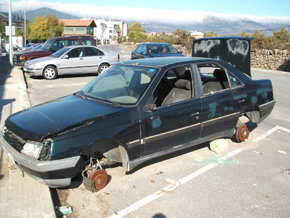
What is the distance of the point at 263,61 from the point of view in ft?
83.8

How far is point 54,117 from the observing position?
373cm

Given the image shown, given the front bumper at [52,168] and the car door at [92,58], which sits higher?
the car door at [92,58]

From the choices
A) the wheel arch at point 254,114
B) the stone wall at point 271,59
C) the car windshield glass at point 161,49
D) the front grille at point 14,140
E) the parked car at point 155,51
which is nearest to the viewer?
the front grille at point 14,140

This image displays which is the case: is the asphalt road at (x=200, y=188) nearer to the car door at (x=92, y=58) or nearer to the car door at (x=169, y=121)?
the car door at (x=169, y=121)

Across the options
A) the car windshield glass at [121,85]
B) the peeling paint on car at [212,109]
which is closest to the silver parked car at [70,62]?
the car windshield glass at [121,85]

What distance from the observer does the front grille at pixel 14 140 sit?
350cm

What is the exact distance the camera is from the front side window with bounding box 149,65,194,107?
4.62m

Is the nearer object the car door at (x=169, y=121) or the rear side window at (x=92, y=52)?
the car door at (x=169, y=121)

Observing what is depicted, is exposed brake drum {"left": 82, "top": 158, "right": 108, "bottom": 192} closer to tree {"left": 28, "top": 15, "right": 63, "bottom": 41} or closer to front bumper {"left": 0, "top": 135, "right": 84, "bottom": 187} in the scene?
front bumper {"left": 0, "top": 135, "right": 84, "bottom": 187}

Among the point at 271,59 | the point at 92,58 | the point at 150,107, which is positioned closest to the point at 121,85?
the point at 150,107

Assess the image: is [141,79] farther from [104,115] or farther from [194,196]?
[194,196]

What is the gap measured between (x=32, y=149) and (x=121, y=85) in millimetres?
1785

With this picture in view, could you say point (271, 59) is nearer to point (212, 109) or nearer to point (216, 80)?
point (216, 80)

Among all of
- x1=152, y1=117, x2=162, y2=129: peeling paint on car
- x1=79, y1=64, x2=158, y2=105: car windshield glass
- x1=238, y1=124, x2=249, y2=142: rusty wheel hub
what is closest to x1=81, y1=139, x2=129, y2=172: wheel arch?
x1=152, y1=117, x2=162, y2=129: peeling paint on car
